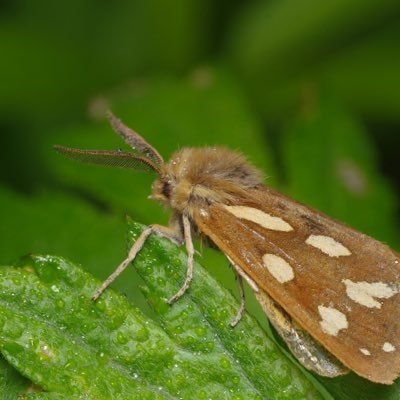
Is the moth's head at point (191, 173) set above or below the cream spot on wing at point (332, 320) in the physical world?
above

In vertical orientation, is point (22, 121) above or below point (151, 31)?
below

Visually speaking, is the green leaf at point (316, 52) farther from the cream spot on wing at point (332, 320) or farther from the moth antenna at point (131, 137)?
the cream spot on wing at point (332, 320)

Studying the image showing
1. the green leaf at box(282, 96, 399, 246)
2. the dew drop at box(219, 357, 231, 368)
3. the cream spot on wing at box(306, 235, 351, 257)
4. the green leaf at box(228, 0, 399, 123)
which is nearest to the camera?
the dew drop at box(219, 357, 231, 368)

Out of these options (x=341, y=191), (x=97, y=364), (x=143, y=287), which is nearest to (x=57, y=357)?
(x=97, y=364)

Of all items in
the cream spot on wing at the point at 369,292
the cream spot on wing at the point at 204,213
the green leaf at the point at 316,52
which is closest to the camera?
the cream spot on wing at the point at 369,292

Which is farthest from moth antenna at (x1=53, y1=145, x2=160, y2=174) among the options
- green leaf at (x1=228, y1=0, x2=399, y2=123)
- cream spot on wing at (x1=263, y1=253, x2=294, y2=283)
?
green leaf at (x1=228, y1=0, x2=399, y2=123)

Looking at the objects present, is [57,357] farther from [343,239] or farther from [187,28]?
[187,28]

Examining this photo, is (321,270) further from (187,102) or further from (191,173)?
(187,102)

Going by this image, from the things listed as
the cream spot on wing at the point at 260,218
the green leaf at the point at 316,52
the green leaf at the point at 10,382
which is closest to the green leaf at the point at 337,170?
the green leaf at the point at 316,52

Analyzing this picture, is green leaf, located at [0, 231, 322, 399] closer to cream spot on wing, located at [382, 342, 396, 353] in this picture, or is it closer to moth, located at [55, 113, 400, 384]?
→ moth, located at [55, 113, 400, 384]
